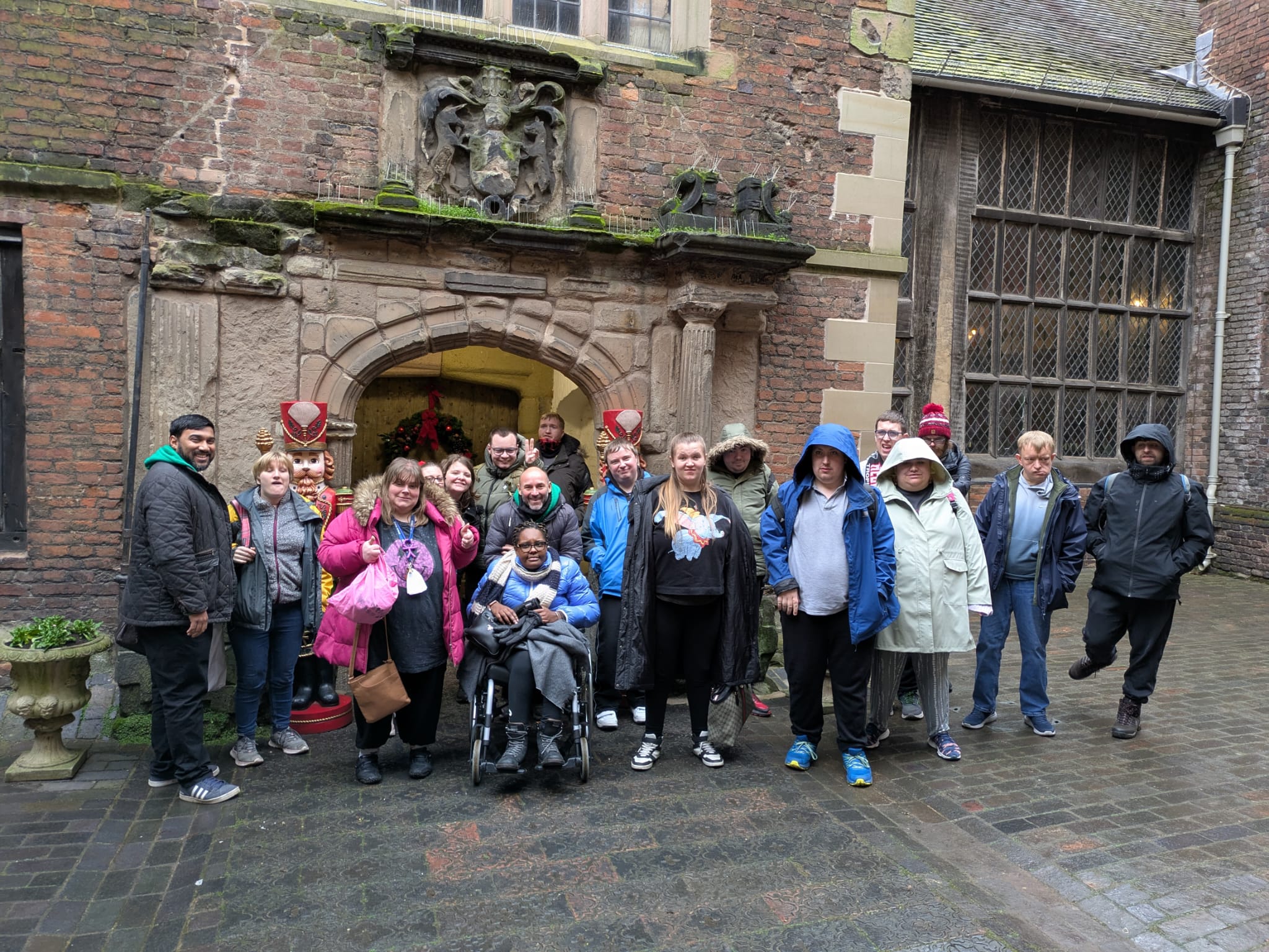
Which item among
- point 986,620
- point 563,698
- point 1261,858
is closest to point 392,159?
point 563,698

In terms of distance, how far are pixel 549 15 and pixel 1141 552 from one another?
20.3 ft

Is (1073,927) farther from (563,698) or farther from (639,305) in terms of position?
(639,305)

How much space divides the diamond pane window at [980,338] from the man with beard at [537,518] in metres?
7.93

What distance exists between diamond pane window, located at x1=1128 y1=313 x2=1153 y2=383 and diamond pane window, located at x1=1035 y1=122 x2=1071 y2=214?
1986mm

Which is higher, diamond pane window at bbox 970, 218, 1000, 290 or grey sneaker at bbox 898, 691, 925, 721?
diamond pane window at bbox 970, 218, 1000, 290

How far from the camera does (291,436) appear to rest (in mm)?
5758

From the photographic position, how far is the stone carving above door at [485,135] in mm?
6742

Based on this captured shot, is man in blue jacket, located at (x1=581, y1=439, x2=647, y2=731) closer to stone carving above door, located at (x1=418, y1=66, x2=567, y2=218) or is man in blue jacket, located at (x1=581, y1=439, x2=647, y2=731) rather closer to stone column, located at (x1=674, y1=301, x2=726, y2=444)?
stone column, located at (x1=674, y1=301, x2=726, y2=444)

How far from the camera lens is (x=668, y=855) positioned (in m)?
3.71

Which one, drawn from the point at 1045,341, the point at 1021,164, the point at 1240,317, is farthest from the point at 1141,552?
the point at 1240,317

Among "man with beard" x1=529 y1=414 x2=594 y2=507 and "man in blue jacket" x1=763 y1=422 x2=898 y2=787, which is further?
"man with beard" x1=529 y1=414 x2=594 y2=507

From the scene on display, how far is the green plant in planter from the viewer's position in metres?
4.39

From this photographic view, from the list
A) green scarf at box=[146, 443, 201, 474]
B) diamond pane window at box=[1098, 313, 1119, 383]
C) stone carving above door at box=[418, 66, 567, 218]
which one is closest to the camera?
green scarf at box=[146, 443, 201, 474]

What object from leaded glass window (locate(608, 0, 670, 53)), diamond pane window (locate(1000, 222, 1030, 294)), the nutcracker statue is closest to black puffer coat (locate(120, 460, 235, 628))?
the nutcracker statue
